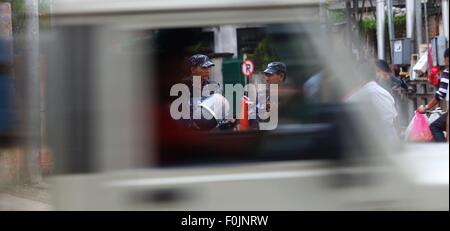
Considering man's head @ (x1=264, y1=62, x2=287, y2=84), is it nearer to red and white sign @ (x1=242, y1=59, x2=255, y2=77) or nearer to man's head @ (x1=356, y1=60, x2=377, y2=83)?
red and white sign @ (x1=242, y1=59, x2=255, y2=77)

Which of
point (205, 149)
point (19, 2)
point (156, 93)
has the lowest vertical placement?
point (205, 149)

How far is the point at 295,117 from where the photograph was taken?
2518 mm

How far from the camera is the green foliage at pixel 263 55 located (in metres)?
2.53

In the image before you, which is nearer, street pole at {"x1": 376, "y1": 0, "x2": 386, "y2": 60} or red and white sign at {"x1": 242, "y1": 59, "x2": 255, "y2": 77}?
red and white sign at {"x1": 242, "y1": 59, "x2": 255, "y2": 77}

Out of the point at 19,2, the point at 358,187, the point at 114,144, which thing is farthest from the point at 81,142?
the point at 19,2

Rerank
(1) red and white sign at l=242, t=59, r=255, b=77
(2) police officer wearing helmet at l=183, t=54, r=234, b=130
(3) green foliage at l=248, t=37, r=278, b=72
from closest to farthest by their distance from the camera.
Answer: (3) green foliage at l=248, t=37, r=278, b=72 < (2) police officer wearing helmet at l=183, t=54, r=234, b=130 < (1) red and white sign at l=242, t=59, r=255, b=77

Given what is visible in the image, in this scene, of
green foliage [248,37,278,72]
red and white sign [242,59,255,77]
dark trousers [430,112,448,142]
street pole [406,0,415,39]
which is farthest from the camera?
street pole [406,0,415,39]

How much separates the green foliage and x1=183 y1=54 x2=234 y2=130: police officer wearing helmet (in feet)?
0.65

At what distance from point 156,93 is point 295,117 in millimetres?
541

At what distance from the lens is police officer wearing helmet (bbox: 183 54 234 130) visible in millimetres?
2686

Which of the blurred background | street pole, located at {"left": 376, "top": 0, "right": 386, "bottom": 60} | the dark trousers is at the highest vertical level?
street pole, located at {"left": 376, "top": 0, "right": 386, "bottom": 60}

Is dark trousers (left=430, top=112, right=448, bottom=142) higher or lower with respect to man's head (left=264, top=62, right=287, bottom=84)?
lower

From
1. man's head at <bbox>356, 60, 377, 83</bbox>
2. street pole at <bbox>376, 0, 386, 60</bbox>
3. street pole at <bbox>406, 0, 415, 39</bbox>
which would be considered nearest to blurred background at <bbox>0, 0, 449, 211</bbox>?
man's head at <bbox>356, 60, 377, 83</bbox>
